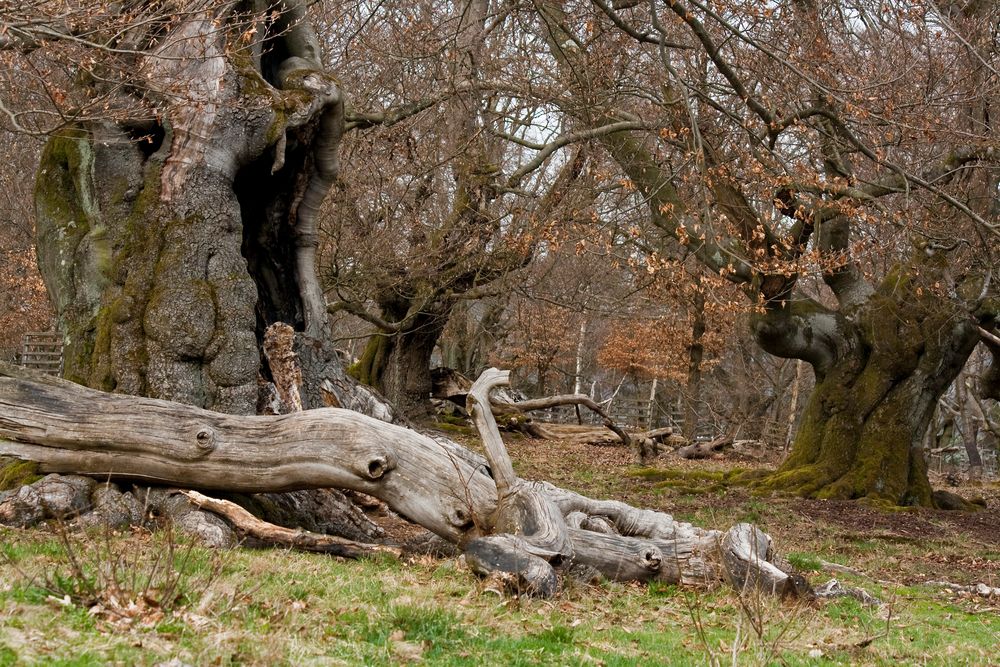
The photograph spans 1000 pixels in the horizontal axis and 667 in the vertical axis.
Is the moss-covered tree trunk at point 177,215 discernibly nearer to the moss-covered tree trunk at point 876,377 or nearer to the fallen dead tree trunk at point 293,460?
the fallen dead tree trunk at point 293,460

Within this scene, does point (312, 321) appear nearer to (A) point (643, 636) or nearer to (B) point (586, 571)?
(B) point (586, 571)


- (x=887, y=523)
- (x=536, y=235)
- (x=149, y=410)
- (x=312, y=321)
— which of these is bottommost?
(x=887, y=523)

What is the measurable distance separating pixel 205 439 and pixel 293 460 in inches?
31.2

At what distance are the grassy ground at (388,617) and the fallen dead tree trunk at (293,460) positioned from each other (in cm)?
44

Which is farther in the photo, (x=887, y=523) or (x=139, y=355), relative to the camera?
(x=887, y=523)

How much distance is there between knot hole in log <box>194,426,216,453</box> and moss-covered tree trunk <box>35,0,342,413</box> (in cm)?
108

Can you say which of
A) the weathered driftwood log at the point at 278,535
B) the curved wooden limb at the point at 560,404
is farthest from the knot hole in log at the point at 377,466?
the curved wooden limb at the point at 560,404

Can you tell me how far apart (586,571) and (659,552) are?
2.55 ft

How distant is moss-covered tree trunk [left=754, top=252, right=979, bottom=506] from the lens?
1709cm

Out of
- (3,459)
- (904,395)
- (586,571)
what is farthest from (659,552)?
(904,395)

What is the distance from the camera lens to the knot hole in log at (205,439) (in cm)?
834

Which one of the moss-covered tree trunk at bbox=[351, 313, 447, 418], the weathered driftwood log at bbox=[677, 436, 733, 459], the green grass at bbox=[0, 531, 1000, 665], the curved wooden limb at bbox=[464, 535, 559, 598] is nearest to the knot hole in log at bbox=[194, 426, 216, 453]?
the green grass at bbox=[0, 531, 1000, 665]

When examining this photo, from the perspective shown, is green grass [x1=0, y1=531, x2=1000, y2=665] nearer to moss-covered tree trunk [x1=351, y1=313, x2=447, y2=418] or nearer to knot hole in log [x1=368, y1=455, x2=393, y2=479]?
knot hole in log [x1=368, y1=455, x2=393, y2=479]

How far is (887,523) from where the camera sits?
14.7 meters
